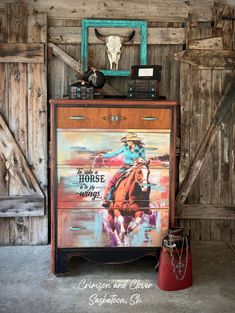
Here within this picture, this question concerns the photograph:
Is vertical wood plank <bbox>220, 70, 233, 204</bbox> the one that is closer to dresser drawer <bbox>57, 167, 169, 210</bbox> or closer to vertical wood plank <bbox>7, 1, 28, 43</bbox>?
dresser drawer <bbox>57, 167, 169, 210</bbox>

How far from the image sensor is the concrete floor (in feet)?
9.46

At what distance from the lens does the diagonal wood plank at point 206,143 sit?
407 cm

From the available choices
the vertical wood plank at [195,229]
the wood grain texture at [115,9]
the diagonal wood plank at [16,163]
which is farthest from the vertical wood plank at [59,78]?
the vertical wood plank at [195,229]

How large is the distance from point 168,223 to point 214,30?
1.91m

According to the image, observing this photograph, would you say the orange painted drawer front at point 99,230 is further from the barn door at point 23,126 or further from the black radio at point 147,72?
the black radio at point 147,72

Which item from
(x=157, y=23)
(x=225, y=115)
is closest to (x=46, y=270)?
(x=225, y=115)

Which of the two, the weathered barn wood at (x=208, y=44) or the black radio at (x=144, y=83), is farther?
the weathered barn wood at (x=208, y=44)

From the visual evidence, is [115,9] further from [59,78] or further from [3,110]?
[3,110]

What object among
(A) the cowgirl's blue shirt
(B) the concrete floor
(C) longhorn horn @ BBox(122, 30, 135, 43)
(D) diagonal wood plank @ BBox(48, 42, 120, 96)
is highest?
(C) longhorn horn @ BBox(122, 30, 135, 43)

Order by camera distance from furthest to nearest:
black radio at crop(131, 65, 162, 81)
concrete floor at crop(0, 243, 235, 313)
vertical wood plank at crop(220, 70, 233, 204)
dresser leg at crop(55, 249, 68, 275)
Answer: vertical wood plank at crop(220, 70, 233, 204), black radio at crop(131, 65, 162, 81), dresser leg at crop(55, 249, 68, 275), concrete floor at crop(0, 243, 235, 313)

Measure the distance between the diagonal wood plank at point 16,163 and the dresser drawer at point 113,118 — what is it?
915 millimetres

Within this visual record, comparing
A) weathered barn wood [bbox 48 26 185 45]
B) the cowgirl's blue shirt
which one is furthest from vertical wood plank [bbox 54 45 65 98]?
the cowgirl's blue shirt

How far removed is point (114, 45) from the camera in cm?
394

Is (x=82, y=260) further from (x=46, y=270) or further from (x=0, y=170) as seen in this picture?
(x=0, y=170)
